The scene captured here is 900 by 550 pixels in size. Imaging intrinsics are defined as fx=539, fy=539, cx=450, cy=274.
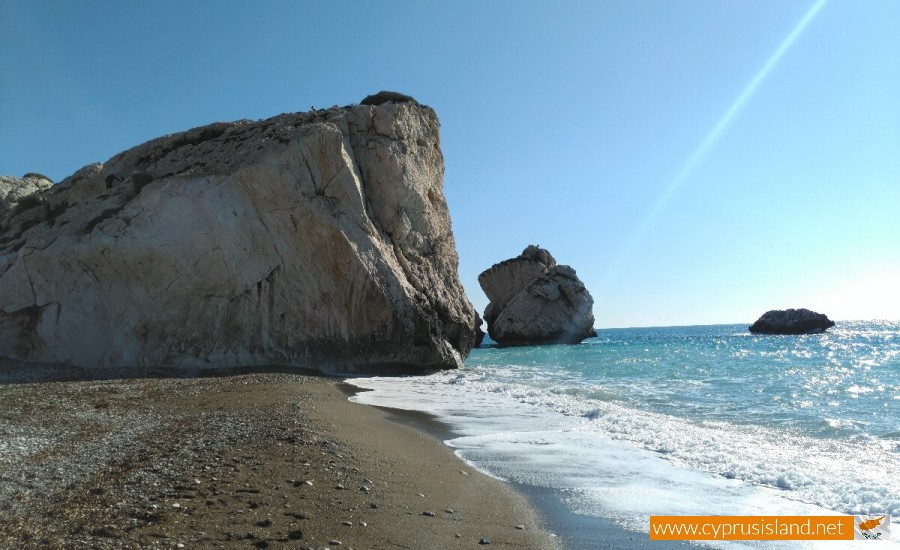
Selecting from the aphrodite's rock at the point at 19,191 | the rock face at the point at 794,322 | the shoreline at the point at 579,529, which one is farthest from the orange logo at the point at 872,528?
the rock face at the point at 794,322

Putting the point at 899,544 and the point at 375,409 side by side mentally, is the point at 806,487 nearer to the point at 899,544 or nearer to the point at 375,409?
the point at 899,544

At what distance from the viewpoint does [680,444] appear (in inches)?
290

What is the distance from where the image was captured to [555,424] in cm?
905

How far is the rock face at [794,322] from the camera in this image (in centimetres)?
7444

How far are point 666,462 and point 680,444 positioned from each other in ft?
3.30

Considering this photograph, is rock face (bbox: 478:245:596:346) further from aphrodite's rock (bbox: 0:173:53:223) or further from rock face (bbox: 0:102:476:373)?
aphrodite's rock (bbox: 0:173:53:223)

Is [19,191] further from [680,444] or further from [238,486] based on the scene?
[680,444]

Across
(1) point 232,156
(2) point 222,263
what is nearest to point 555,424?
(2) point 222,263

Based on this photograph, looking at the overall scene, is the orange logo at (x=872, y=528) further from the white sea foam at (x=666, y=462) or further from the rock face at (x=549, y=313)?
the rock face at (x=549, y=313)

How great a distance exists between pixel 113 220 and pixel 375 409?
1281 cm

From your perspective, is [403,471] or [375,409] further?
[375,409]

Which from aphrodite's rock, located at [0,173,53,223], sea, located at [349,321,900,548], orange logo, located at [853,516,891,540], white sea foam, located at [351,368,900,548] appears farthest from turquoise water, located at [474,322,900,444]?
aphrodite's rock, located at [0,173,53,223]

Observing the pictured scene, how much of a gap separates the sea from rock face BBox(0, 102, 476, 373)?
403 centimetres

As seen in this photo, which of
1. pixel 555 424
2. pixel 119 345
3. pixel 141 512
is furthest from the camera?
pixel 119 345
